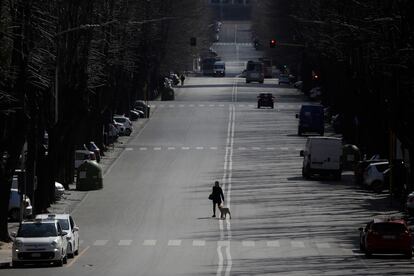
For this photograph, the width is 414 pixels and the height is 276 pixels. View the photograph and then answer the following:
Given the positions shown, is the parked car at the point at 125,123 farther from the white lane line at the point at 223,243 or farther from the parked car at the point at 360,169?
the white lane line at the point at 223,243

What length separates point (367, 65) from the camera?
7281 cm

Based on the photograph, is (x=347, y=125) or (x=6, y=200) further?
(x=347, y=125)

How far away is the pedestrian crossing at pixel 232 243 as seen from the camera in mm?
50875

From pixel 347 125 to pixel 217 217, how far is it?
3891cm

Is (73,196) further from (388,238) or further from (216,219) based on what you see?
(388,238)

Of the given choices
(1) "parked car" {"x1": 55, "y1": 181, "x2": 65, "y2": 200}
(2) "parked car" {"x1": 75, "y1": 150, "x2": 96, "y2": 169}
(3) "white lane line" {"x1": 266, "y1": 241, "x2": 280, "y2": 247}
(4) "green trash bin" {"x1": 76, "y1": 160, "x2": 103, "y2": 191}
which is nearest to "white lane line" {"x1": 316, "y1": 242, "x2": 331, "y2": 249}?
(3) "white lane line" {"x1": 266, "y1": 241, "x2": 280, "y2": 247}

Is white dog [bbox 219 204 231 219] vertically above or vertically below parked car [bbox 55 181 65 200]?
above

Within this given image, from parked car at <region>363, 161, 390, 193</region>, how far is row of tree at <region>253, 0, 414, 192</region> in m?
0.87

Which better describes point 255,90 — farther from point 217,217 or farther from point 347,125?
point 217,217

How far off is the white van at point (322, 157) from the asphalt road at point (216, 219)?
690mm

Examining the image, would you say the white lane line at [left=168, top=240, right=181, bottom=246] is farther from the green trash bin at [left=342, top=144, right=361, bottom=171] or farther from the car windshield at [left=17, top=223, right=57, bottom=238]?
the green trash bin at [left=342, top=144, right=361, bottom=171]

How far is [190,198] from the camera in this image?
2680 inches

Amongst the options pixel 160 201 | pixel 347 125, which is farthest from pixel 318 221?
pixel 347 125

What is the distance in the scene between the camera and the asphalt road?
4453cm
